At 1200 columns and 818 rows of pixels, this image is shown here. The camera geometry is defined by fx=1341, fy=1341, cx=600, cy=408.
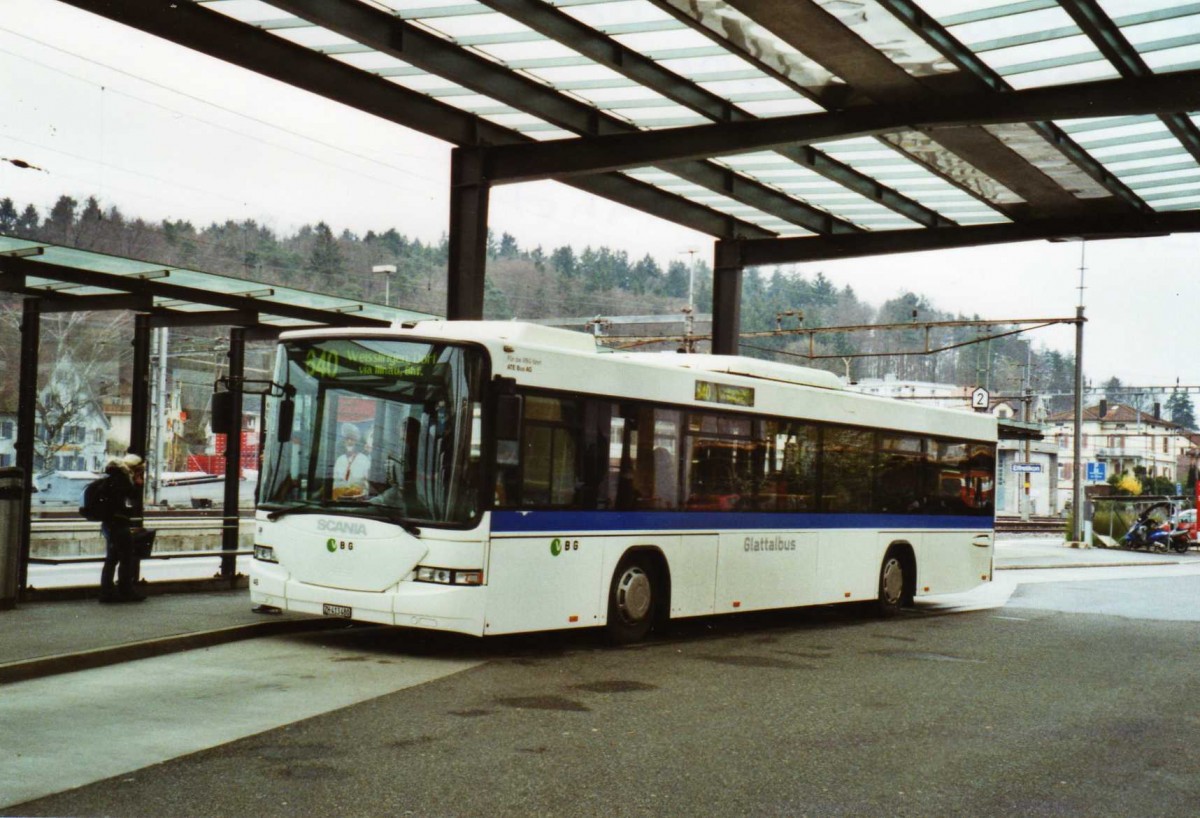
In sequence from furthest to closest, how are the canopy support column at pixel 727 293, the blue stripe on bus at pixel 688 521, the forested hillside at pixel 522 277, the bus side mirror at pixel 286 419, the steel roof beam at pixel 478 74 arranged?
the forested hillside at pixel 522 277
the canopy support column at pixel 727 293
the steel roof beam at pixel 478 74
the bus side mirror at pixel 286 419
the blue stripe on bus at pixel 688 521

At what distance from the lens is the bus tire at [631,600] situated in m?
13.0

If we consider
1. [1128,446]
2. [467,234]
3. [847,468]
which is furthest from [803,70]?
[1128,446]

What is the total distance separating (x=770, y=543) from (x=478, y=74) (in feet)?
21.3

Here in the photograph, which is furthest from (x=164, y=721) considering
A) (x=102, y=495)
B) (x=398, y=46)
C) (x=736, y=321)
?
(x=736, y=321)

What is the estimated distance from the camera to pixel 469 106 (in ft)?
58.0

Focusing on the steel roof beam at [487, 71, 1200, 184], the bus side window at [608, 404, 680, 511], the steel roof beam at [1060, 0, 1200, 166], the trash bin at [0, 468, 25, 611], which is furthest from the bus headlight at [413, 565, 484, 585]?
the steel roof beam at [487, 71, 1200, 184]

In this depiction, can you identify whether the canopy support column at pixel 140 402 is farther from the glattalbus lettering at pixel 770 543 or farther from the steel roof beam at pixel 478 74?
the glattalbus lettering at pixel 770 543

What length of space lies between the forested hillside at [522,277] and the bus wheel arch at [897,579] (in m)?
14.5

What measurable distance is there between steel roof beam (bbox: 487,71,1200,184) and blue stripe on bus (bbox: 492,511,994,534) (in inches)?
195

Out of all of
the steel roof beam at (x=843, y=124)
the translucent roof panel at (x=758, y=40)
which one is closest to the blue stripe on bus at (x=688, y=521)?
the steel roof beam at (x=843, y=124)

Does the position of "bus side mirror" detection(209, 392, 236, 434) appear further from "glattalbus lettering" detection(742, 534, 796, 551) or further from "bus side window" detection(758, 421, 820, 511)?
"bus side window" detection(758, 421, 820, 511)

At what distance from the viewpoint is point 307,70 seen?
1552cm

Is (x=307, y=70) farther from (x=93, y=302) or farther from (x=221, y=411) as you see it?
(x=221, y=411)

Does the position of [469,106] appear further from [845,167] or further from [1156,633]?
[1156,633]
